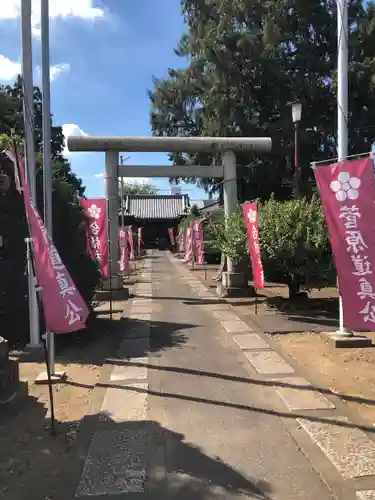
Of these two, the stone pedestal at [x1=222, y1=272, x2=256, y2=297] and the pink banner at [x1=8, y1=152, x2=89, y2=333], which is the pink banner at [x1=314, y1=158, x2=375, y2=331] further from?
the stone pedestal at [x1=222, y1=272, x2=256, y2=297]

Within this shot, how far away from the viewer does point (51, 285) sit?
497 cm

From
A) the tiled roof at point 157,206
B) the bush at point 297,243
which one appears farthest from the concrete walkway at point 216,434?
the tiled roof at point 157,206

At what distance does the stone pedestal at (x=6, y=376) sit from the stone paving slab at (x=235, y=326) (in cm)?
499

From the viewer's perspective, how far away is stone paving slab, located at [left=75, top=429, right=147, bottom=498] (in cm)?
367

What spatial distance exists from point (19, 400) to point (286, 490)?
319cm

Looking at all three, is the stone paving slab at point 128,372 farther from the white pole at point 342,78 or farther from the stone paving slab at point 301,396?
the white pole at point 342,78

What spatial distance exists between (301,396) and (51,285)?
3.08 metres

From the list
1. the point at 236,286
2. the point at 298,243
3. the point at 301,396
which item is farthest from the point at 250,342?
the point at 236,286

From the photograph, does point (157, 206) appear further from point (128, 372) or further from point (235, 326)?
point (128, 372)

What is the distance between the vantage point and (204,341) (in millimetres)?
8734

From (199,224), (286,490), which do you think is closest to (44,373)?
(286,490)

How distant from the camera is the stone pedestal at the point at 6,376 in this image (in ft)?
16.8

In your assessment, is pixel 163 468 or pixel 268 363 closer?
pixel 163 468

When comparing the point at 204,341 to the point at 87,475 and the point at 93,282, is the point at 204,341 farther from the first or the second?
the point at 87,475
